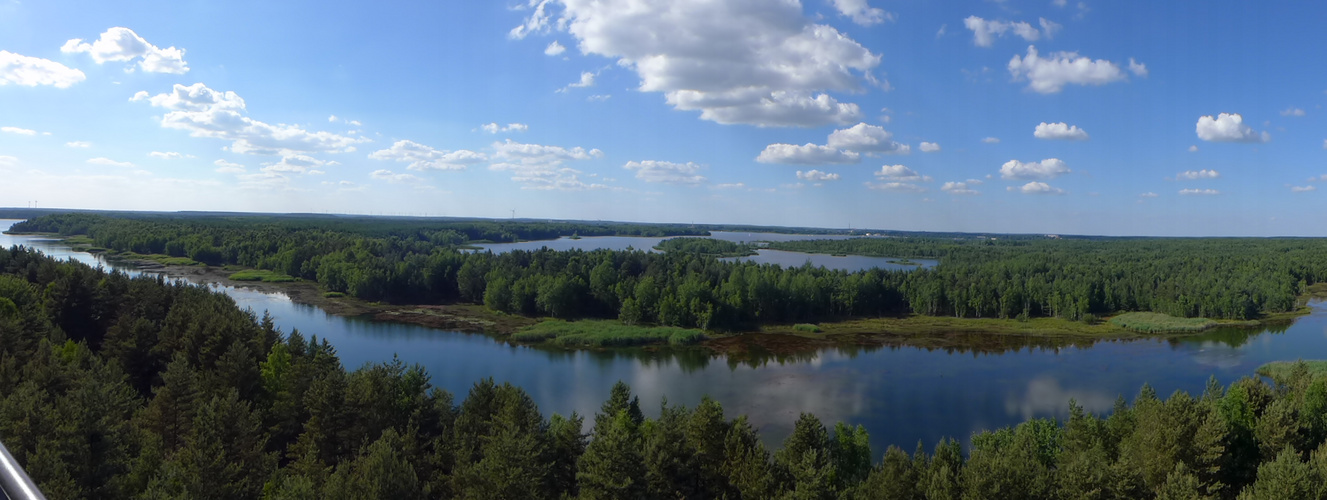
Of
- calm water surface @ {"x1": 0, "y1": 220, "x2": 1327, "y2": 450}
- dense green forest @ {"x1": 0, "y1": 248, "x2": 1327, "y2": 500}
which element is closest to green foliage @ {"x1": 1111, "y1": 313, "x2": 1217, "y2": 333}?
calm water surface @ {"x1": 0, "y1": 220, "x2": 1327, "y2": 450}

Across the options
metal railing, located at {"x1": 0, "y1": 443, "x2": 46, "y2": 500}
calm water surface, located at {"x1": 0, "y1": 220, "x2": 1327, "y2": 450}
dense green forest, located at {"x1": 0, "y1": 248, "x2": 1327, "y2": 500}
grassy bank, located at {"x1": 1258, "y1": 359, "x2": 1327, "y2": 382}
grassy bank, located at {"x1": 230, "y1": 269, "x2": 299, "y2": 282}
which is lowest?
calm water surface, located at {"x1": 0, "y1": 220, "x2": 1327, "y2": 450}

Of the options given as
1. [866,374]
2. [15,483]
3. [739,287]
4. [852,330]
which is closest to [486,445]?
[15,483]

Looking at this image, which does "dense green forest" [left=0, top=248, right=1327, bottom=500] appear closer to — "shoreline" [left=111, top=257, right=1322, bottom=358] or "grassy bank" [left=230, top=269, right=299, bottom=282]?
"shoreline" [left=111, top=257, right=1322, bottom=358]

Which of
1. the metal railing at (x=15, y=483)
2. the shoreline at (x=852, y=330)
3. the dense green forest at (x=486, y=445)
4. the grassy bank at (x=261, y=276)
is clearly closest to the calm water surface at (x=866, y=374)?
the shoreline at (x=852, y=330)

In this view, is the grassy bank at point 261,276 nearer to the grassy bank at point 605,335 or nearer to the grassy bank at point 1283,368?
the grassy bank at point 605,335

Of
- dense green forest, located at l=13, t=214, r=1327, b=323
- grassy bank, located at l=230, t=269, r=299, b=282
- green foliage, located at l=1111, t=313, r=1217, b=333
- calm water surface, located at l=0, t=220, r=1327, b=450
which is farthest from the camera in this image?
grassy bank, located at l=230, t=269, r=299, b=282
